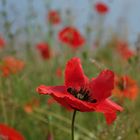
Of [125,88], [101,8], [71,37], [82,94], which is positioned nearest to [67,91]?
[82,94]

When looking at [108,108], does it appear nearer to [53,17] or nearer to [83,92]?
[83,92]

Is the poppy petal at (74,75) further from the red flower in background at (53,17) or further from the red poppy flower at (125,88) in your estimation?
the red flower in background at (53,17)

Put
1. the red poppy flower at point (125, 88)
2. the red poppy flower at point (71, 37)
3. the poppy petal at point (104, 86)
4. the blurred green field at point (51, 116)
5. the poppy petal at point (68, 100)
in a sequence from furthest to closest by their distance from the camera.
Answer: the red poppy flower at point (71, 37) → the red poppy flower at point (125, 88) → the blurred green field at point (51, 116) → the poppy petal at point (104, 86) → the poppy petal at point (68, 100)

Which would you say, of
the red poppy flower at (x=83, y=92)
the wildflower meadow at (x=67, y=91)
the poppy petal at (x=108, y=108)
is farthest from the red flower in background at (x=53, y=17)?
the poppy petal at (x=108, y=108)

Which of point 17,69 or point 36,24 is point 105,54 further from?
point 17,69

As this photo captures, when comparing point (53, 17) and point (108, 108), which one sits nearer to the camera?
point (108, 108)

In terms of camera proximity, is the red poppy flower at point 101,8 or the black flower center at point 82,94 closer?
the black flower center at point 82,94

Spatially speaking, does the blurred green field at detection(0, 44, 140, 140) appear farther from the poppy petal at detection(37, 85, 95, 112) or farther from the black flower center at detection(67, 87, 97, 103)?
the poppy petal at detection(37, 85, 95, 112)

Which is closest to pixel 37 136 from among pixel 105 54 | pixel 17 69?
pixel 17 69
